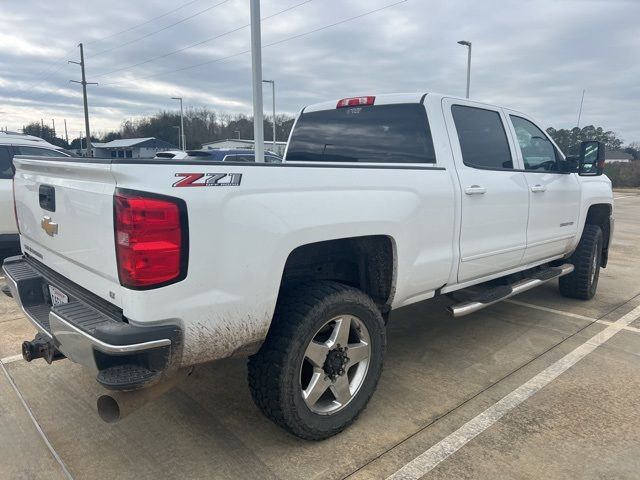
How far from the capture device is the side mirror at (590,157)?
4730 mm

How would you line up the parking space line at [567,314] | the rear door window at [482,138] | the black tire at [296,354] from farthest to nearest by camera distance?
the parking space line at [567,314]
the rear door window at [482,138]
the black tire at [296,354]

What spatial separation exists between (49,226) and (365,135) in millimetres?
2344

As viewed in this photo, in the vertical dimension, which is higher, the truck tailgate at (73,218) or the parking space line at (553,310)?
the truck tailgate at (73,218)

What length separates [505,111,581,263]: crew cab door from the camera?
14.1 feet

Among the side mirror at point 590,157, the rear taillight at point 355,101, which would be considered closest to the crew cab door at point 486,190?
the rear taillight at point 355,101

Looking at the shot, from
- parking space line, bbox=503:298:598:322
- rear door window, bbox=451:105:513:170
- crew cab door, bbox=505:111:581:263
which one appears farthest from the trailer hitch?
parking space line, bbox=503:298:598:322

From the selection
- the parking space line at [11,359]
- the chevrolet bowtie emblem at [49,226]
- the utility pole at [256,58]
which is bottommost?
the parking space line at [11,359]

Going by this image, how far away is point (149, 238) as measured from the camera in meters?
2.01

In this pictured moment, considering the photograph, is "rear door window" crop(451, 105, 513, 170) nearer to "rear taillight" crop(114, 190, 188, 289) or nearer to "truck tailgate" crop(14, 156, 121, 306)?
"rear taillight" crop(114, 190, 188, 289)

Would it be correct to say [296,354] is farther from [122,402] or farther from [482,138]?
[482,138]

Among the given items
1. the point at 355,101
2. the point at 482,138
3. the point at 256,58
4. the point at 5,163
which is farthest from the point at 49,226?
the point at 256,58

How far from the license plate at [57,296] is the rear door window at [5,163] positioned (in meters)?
4.58

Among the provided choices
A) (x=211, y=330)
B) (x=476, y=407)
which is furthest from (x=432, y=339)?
(x=211, y=330)

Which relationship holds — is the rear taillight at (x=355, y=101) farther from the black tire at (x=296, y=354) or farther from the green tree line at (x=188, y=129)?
the green tree line at (x=188, y=129)
